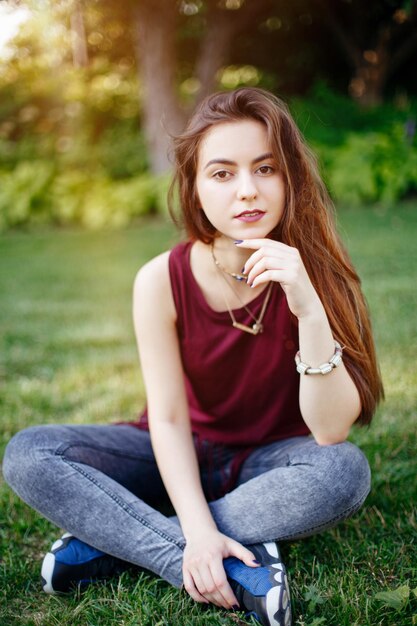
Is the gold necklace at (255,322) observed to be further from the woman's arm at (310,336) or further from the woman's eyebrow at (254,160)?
the woman's eyebrow at (254,160)

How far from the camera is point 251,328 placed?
2.22 m

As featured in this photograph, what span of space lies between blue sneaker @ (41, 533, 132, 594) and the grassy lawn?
44 mm

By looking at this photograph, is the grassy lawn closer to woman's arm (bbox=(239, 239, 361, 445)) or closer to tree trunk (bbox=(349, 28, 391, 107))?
woman's arm (bbox=(239, 239, 361, 445))

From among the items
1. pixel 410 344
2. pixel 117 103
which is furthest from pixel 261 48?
pixel 410 344

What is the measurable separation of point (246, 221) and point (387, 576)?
3.78ft

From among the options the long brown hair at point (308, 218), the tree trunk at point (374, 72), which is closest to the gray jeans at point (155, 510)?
the long brown hair at point (308, 218)

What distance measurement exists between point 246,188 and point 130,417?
1682mm

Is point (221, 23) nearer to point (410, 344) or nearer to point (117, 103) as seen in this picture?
point (117, 103)

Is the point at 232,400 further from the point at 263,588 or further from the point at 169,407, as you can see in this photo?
the point at 263,588

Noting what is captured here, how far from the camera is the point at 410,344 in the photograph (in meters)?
3.95

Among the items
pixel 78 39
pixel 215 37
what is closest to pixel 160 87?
pixel 215 37

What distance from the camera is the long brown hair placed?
2.00 meters

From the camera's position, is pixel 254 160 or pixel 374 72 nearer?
pixel 254 160

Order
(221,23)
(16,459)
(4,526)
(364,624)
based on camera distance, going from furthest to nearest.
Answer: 1. (221,23)
2. (4,526)
3. (16,459)
4. (364,624)
